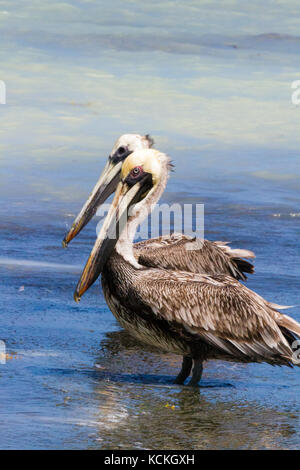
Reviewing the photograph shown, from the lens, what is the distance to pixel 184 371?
18.8 ft

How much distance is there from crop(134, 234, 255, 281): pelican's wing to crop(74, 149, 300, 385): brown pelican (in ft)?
4.09

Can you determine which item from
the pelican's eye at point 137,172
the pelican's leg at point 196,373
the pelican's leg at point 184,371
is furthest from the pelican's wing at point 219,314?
the pelican's eye at point 137,172

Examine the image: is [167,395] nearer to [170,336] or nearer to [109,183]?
[170,336]

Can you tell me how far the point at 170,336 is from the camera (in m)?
5.58

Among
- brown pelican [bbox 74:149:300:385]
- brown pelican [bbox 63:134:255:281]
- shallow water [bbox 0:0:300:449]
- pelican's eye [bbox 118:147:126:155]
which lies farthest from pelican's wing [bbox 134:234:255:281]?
brown pelican [bbox 74:149:300:385]

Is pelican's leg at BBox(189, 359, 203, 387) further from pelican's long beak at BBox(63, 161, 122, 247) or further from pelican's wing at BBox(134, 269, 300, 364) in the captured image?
pelican's long beak at BBox(63, 161, 122, 247)

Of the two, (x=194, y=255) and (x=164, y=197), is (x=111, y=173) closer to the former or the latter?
(x=194, y=255)

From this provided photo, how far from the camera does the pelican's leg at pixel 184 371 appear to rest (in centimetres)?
569

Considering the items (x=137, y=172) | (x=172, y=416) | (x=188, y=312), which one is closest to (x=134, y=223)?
(x=137, y=172)

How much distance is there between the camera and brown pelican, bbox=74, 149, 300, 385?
219 inches

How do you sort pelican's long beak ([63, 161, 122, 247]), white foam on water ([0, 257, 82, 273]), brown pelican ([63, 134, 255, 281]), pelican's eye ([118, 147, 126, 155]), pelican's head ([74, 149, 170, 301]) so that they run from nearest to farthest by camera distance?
pelican's head ([74, 149, 170, 301]) < pelican's long beak ([63, 161, 122, 247]) < brown pelican ([63, 134, 255, 281]) < pelican's eye ([118, 147, 126, 155]) < white foam on water ([0, 257, 82, 273])

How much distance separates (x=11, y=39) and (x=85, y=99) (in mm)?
2681

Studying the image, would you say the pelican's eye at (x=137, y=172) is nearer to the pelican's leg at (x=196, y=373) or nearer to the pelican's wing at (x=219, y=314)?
the pelican's wing at (x=219, y=314)

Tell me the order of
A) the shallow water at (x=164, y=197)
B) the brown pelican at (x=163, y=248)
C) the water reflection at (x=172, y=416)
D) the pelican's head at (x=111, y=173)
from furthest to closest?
1. the brown pelican at (x=163, y=248)
2. the pelican's head at (x=111, y=173)
3. the shallow water at (x=164, y=197)
4. the water reflection at (x=172, y=416)
